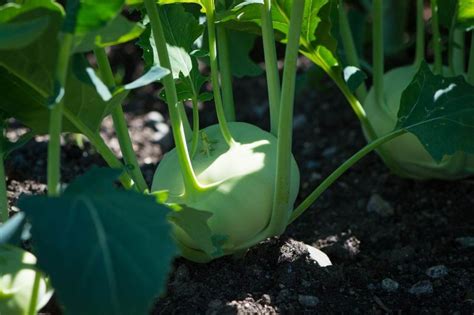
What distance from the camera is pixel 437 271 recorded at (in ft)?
5.18

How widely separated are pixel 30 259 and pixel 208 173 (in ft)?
1.07

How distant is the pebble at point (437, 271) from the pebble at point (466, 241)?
0.14 m

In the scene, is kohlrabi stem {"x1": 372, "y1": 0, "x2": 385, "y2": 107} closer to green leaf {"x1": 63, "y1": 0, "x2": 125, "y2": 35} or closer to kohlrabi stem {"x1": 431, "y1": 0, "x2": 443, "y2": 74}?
kohlrabi stem {"x1": 431, "y1": 0, "x2": 443, "y2": 74}

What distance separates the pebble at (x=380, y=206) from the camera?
1910 millimetres

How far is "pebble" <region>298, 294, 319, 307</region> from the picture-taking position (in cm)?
139

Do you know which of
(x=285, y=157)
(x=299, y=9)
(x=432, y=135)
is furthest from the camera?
(x=432, y=135)

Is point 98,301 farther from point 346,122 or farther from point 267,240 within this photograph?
point 346,122

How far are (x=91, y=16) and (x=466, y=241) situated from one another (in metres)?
1.00

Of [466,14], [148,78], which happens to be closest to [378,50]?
[466,14]

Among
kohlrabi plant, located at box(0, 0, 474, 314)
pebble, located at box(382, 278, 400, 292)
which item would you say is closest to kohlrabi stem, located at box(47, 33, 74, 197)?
kohlrabi plant, located at box(0, 0, 474, 314)

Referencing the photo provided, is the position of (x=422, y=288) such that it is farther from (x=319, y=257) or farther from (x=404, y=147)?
(x=404, y=147)

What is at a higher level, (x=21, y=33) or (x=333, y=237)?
(x=21, y=33)

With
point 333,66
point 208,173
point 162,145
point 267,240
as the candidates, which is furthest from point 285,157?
Answer: point 162,145

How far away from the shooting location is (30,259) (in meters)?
1.30
